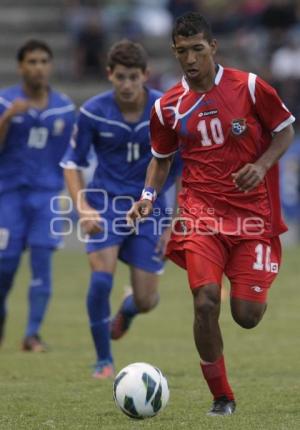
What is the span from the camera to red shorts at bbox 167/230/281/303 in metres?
7.18

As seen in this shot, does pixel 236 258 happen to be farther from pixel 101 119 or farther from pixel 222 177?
pixel 101 119

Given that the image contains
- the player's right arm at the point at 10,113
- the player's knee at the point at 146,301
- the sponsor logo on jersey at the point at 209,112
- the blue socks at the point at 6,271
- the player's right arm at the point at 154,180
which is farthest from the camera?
the blue socks at the point at 6,271

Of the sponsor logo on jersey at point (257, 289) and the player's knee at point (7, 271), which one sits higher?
the player's knee at point (7, 271)

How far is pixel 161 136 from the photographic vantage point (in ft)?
24.8

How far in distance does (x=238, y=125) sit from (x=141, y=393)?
5.86 ft

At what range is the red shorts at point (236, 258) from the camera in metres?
7.18

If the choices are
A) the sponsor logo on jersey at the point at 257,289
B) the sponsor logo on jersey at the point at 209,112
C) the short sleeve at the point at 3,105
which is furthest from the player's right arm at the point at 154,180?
the short sleeve at the point at 3,105

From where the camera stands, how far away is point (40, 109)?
37.7 ft

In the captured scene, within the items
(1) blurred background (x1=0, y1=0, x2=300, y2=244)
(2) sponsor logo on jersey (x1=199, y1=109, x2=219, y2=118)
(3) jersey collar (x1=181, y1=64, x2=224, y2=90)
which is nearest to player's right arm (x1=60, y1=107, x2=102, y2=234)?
(3) jersey collar (x1=181, y1=64, x2=224, y2=90)

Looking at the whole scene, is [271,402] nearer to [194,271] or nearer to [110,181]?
[194,271]

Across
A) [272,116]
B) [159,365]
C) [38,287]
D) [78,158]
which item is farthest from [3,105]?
[272,116]

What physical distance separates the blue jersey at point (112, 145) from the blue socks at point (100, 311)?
0.75 m

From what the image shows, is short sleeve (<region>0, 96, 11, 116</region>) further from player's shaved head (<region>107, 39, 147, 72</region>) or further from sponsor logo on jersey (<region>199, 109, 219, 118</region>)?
sponsor logo on jersey (<region>199, 109, 219, 118</region>)

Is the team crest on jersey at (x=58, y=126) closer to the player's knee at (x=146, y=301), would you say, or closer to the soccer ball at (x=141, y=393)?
the player's knee at (x=146, y=301)
